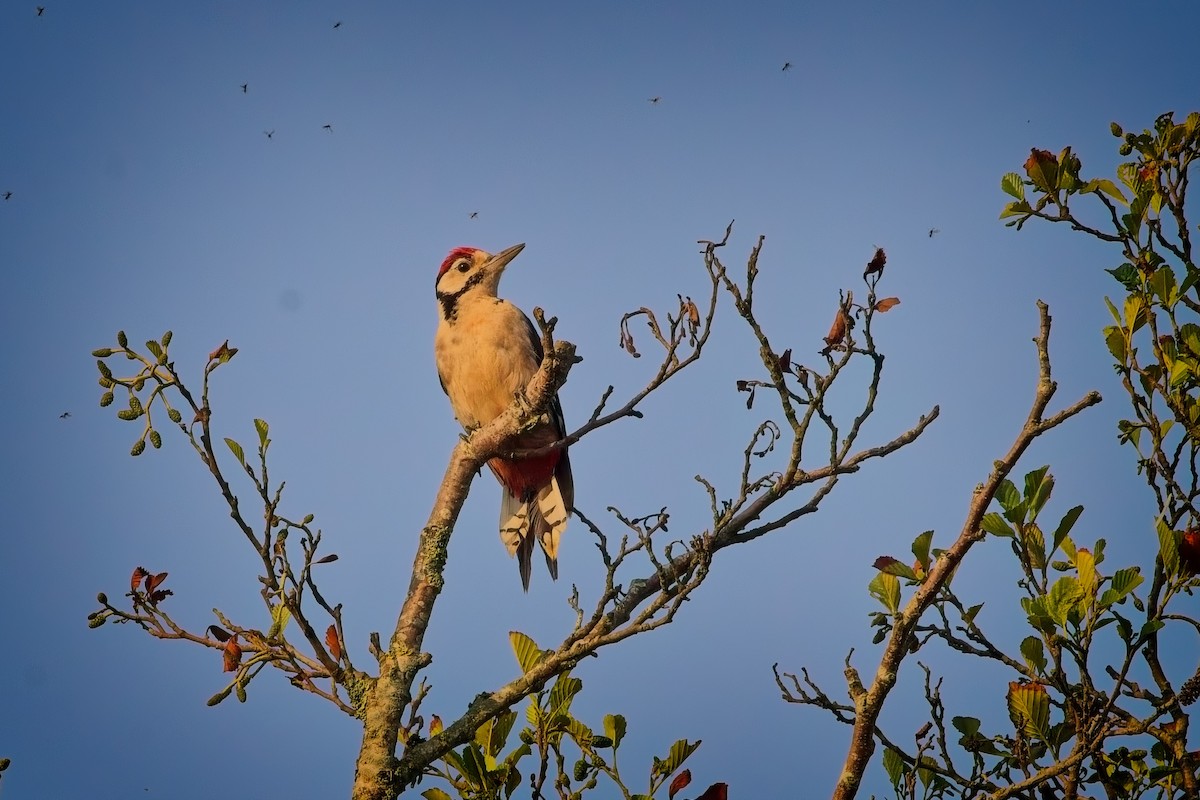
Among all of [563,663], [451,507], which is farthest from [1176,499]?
[451,507]

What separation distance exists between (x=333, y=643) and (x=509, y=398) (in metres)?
2.64

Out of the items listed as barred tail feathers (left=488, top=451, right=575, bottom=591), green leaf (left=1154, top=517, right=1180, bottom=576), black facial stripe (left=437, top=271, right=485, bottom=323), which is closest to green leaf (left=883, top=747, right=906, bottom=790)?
green leaf (left=1154, top=517, right=1180, bottom=576)

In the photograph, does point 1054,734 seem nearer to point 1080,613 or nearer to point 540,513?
point 1080,613

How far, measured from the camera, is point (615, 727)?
2908 mm

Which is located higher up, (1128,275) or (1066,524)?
(1128,275)

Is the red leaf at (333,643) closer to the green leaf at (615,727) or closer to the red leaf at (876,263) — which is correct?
the green leaf at (615,727)

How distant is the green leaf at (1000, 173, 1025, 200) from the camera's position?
3375 mm

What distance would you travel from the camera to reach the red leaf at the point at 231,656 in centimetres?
289

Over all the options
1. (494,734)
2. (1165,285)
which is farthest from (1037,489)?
(494,734)

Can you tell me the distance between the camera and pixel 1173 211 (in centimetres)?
330

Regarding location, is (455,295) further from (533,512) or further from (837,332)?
(837,332)

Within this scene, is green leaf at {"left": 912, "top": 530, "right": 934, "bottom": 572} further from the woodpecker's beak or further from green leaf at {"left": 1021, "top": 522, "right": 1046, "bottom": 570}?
the woodpecker's beak

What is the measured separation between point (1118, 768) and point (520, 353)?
11.6 ft

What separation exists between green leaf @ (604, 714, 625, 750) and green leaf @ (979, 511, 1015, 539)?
1.13 m
